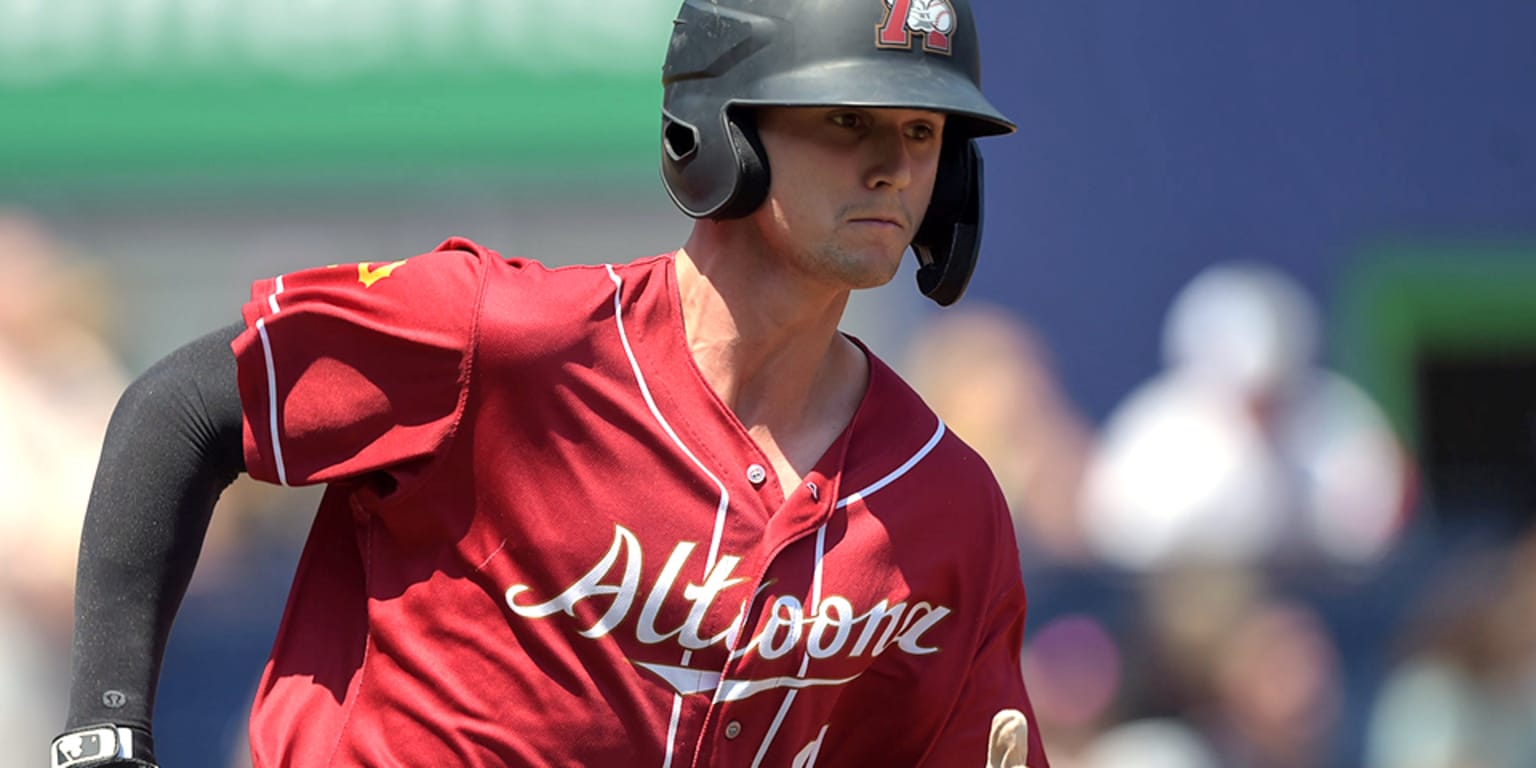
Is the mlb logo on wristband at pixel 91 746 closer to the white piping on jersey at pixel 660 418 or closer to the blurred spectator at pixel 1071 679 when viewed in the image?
the white piping on jersey at pixel 660 418

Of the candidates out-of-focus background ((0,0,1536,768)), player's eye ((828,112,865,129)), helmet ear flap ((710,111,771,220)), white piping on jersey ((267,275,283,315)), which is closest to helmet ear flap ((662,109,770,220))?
helmet ear flap ((710,111,771,220))

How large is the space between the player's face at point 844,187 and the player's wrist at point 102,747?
1.10 meters

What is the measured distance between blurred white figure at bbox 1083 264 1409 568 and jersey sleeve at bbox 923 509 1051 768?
2.66 m

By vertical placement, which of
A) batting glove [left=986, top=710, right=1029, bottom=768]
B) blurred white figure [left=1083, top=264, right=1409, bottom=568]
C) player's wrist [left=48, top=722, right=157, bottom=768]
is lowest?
blurred white figure [left=1083, top=264, right=1409, bottom=568]

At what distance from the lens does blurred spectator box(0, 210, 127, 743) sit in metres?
5.23

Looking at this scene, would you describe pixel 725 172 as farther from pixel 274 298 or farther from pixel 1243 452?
pixel 1243 452

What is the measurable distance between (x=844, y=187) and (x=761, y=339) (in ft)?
0.88

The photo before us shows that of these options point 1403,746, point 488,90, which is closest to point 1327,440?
point 1403,746

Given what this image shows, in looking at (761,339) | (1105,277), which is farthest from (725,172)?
(1105,277)

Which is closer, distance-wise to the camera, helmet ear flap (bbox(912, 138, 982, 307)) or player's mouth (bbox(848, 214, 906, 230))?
player's mouth (bbox(848, 214, 906, 230))

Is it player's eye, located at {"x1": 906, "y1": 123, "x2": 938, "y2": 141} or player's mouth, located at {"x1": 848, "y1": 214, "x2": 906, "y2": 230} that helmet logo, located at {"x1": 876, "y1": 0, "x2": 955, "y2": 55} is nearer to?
player's eye, located at {"x1": 906, "y1": 123, "x2": 938, "y2": 141}

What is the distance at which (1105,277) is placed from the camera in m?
6.07

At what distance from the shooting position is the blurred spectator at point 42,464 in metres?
5.23

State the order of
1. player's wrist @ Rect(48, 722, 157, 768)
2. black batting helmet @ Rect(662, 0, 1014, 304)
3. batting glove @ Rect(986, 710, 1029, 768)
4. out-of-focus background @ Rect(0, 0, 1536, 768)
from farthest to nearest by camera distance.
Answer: out-of-focus background @ Rect(0, 0, 1536, 768)
batting glove @ Rect(986, 710, 1029, 768)
black batting helmet @ Rect(662, 0, 1014, 304)
player's wrist @ Rect(48, 722, 157, 768)
